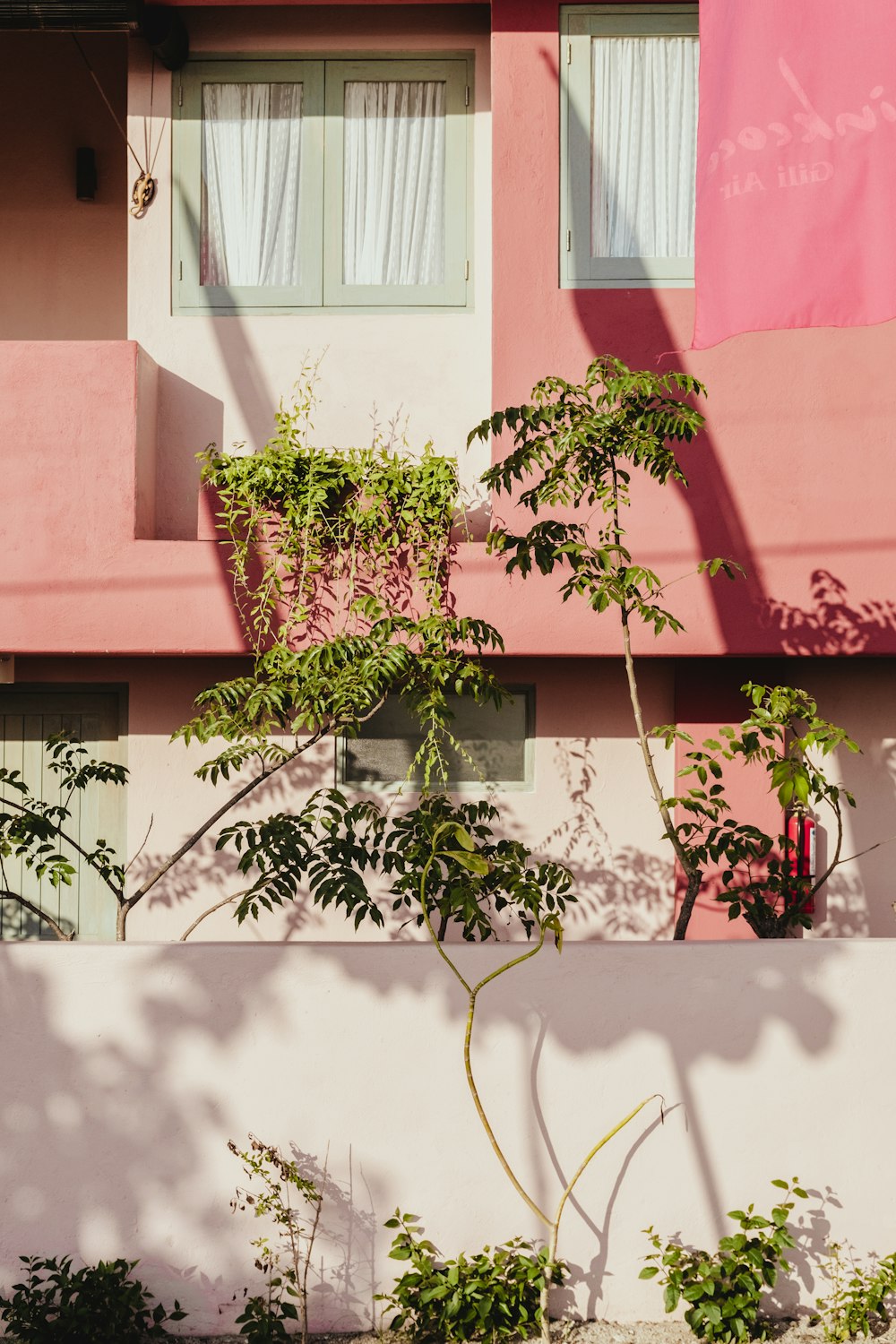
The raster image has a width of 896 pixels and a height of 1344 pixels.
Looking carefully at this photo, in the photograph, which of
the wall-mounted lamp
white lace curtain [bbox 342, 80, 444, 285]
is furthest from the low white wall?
the wall-mounted lamp

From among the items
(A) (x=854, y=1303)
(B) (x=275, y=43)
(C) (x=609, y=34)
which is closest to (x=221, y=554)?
(B) (x=275, y=43)

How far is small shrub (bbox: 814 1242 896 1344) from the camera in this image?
14.0ft

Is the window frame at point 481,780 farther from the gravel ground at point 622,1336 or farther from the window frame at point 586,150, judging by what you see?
the gravel ground at point 622,1336

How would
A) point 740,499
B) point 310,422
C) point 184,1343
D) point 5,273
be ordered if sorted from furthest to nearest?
point 5,273 → point 310,422 → point 740,499 → point 184,1343

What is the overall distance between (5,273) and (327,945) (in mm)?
5610

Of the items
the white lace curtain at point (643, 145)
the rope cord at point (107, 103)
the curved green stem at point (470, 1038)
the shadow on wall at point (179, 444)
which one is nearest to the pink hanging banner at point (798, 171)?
the white lace curtain at point (643, 145)

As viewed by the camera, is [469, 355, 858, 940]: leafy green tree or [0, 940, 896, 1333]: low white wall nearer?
[0, 940, 896, 1333]: low white wall

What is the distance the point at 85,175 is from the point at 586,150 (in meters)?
3.49

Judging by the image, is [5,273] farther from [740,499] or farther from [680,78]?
[740,499]

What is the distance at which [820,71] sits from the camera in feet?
14.1

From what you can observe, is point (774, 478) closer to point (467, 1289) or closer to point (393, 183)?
point (393, 183)

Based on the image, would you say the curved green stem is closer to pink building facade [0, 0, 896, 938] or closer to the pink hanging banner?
pink building facade [0, 0, 896, 938]

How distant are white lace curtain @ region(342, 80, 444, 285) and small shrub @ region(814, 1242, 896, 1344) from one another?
523 centimetres

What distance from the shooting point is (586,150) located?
6328 millimetres
